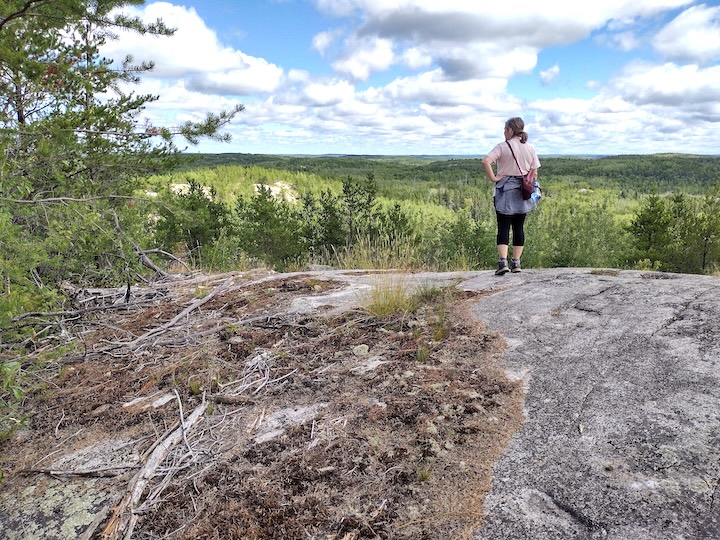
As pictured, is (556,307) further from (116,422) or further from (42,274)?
(42,274)

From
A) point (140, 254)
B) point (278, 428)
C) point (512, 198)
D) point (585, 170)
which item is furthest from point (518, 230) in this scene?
point (585, 170)

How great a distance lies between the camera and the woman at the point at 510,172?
18.4 feet

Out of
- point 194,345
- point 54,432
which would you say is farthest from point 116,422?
point 194,345

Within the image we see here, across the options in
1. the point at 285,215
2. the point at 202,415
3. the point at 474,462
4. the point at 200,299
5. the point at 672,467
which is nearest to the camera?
the point at 672,467

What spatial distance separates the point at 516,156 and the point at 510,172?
0.19m

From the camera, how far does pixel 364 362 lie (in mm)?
3516

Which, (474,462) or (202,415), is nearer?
(474,462)

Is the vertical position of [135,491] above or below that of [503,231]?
below

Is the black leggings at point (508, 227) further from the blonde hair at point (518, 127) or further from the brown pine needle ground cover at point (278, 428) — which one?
the brown pine needle ground cover at point (278, 428)

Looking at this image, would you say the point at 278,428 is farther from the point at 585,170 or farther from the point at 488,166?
the point at 585,170

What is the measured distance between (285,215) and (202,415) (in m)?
22.2

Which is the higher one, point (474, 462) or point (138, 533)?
point (474, 462)

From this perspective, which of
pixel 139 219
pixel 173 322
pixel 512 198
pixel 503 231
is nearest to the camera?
pixel 173 322

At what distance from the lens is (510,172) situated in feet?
18.5
